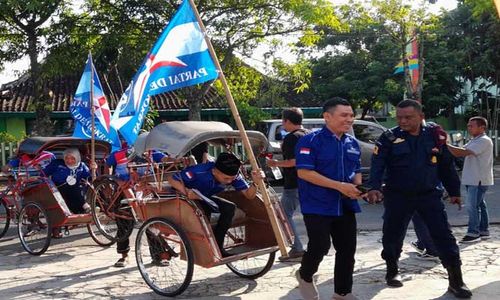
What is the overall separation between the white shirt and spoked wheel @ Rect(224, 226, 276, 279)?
2947 millimetres

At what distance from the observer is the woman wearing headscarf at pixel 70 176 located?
817cm

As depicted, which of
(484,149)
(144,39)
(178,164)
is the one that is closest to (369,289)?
(178,164)

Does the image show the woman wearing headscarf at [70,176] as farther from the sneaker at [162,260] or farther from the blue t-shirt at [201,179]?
the blue t-shirt at [201,179]

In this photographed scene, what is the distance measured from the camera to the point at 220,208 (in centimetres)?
586

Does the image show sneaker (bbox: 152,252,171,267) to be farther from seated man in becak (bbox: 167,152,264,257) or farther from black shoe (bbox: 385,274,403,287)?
black shoe (bbox: 385,274,403,287)

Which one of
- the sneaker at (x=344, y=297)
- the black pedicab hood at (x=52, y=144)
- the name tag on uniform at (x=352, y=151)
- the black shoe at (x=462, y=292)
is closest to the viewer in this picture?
the name tag on uniform at (x=352, y=151)

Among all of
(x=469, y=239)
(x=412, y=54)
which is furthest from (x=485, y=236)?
(x=412, y=54)

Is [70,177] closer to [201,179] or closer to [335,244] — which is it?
[201,179]

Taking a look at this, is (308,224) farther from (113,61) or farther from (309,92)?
(309,92)

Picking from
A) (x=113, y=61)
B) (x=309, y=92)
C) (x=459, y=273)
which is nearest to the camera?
(x=459, y=273)

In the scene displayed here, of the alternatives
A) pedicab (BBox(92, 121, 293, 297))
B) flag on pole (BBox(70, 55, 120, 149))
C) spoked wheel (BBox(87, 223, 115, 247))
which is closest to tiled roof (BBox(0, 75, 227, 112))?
flag on pole (BBox(70, 55, 120, 149))

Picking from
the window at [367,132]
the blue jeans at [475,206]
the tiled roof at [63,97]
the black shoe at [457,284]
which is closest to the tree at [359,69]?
the tiled roof at [63,97]

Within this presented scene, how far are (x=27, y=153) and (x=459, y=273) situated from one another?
236 inches

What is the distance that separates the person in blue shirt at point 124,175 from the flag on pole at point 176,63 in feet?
2.68
